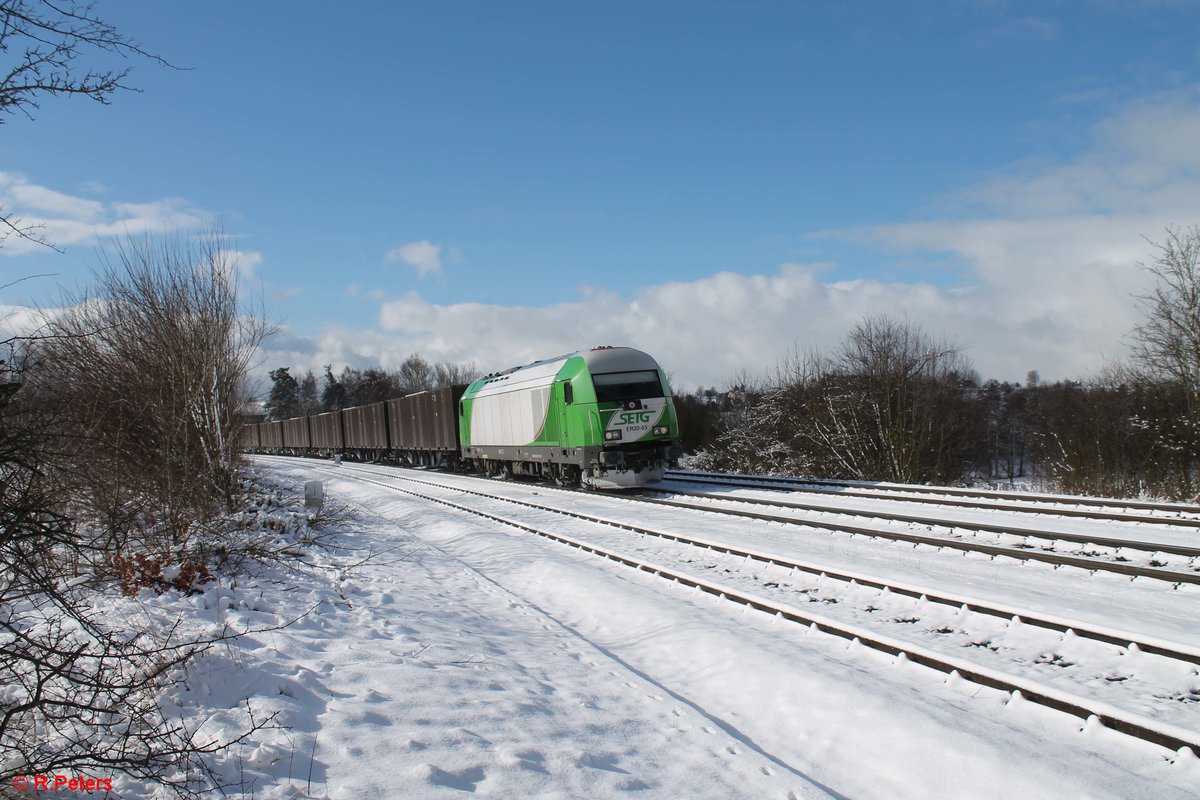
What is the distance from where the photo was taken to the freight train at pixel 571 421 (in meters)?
18.3

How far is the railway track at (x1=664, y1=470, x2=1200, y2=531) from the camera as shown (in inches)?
414

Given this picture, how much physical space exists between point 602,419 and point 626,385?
1.17 meters

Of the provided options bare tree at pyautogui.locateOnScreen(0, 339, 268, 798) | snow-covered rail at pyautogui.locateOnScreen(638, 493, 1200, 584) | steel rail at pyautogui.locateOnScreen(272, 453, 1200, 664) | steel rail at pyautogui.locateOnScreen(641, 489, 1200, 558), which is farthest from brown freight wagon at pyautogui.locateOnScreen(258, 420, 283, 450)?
bare tree at pyautogui.locateOnScreen(0, 339, 268, 798)

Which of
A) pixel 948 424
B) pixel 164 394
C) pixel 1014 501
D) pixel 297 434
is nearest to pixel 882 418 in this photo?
pixel 948 424

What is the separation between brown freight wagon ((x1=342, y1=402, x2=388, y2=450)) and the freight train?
39.3 ft

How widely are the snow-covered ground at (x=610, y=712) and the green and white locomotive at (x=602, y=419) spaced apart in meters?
10.2

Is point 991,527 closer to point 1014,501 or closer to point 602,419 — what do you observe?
point 1014,501

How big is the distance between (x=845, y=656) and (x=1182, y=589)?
3495mm

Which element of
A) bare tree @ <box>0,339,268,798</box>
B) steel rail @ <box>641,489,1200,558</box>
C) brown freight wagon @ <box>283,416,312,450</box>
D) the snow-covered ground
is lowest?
the snow-covered ground

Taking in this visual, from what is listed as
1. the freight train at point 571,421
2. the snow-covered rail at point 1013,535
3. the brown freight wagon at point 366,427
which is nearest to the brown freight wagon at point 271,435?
the brown freight wagon at point 366,427

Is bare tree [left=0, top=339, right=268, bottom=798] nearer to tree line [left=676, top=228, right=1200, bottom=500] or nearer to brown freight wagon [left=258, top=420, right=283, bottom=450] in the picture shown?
tree line [left=676, top=228, right=1200, bottom=500]

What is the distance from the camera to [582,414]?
61.0 ft

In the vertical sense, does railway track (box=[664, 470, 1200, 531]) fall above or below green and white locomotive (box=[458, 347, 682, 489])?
below

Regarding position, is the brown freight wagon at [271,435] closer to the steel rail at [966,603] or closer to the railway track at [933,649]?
the railway track at [933,649]
